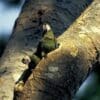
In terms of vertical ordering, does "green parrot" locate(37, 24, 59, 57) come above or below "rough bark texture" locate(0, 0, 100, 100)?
above

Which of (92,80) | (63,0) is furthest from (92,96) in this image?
(63,0)

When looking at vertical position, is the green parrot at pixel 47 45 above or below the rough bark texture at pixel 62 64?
above

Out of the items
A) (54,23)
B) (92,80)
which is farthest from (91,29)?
(92,80)

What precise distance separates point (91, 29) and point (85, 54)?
0.06m

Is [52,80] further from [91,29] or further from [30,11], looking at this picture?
[30,11]

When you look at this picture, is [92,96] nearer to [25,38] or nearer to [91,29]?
[25,38]

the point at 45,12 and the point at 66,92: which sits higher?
the point at 66,92

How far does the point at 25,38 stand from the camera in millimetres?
1375

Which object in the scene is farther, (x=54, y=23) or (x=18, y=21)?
(x=18, y=21)

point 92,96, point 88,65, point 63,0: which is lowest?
point 92,96

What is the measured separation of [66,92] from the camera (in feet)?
3.06

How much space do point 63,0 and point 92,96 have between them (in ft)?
7.48

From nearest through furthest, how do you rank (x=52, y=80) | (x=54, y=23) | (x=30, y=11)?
(x=52, y=80)
(x=54, y=23)
(x=30, y=11)

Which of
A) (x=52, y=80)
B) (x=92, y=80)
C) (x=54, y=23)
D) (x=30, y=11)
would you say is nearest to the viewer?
(x=52, y=80)
